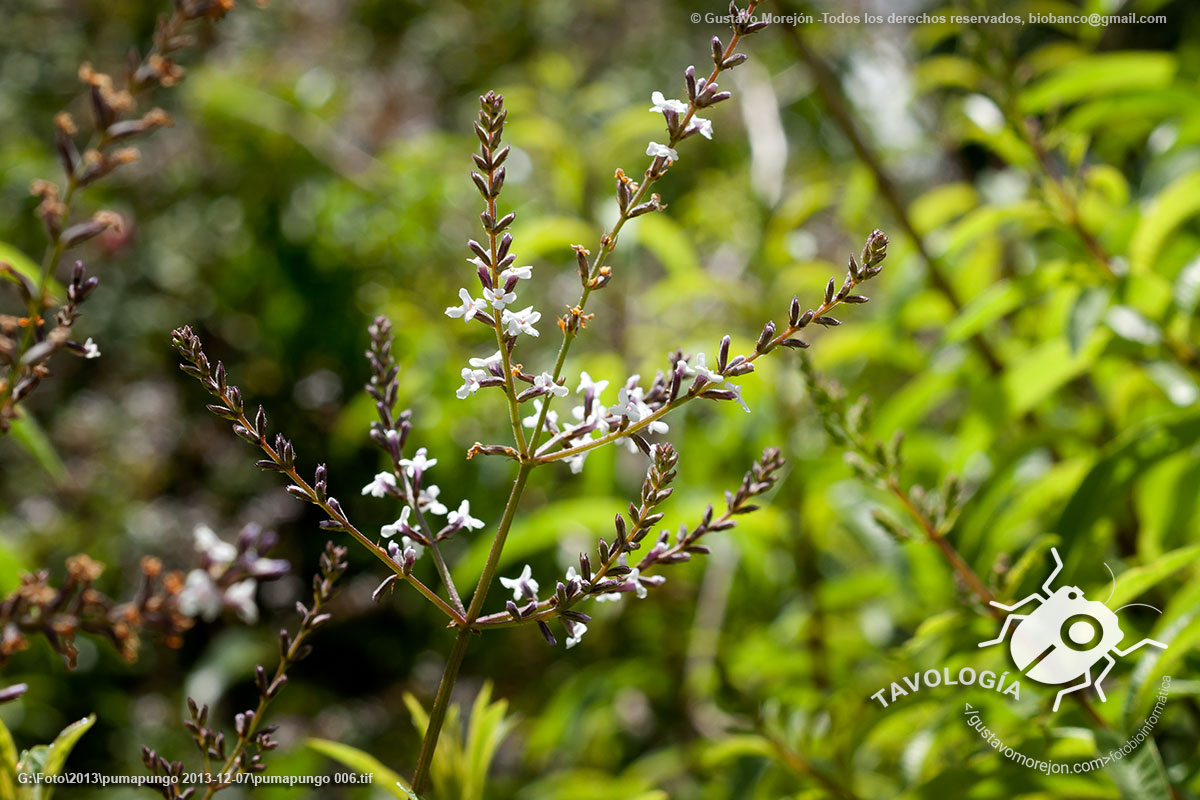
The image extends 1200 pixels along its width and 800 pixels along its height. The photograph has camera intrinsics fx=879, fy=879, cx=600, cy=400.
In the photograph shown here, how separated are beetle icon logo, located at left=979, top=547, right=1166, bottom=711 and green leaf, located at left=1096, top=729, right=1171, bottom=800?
0.08 meters

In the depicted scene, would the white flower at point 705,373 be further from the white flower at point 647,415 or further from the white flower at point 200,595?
the white flower at point 200,595

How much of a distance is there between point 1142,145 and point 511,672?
6.77ft

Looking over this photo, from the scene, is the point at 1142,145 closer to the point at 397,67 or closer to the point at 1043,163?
the point at 1043,163

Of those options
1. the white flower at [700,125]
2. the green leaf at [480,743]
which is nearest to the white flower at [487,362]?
the white flower at [700,125]

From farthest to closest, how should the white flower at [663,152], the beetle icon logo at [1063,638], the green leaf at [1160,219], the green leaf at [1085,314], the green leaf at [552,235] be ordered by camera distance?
the green leaf at [552,235]
the green leaf at [1160,219]
the green leaf at [1085,314]
the beetle icon logo at [1063,638]
the white flower at [663,152]

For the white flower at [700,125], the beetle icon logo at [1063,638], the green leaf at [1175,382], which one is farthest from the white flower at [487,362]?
the green leaf at [1175,382]

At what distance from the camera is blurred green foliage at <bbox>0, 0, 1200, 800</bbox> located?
1.18 m

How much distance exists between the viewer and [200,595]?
2.48 ft

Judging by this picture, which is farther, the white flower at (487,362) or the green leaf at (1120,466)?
the green leaf at (1120,466)

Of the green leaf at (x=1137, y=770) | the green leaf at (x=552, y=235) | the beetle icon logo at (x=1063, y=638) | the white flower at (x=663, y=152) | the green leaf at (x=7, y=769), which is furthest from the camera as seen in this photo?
the green leaf at (x=552, y=235)

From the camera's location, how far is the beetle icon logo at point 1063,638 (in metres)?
0.99

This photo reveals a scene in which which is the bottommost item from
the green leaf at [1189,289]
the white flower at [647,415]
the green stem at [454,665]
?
the green stem at [454,665]

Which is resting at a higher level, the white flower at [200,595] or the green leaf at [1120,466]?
the green leaf at [1120,466]

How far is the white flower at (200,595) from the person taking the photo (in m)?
0.75
